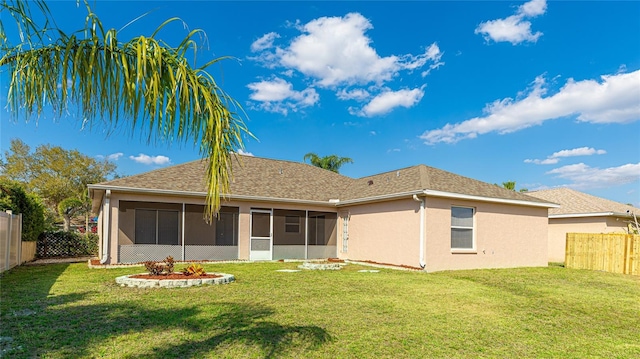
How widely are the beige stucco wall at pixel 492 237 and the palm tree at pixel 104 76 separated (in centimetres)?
1168

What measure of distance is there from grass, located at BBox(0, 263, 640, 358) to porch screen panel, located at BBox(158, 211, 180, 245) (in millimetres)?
6438

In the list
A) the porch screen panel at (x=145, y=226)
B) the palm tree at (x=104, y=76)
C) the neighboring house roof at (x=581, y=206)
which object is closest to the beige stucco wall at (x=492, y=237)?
the neighboring house roof at (x=581, y=206)

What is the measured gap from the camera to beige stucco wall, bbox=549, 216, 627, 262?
1894cm

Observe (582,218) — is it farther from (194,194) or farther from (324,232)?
(194,194)

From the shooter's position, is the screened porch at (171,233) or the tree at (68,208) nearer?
the screened porch at (171,233)

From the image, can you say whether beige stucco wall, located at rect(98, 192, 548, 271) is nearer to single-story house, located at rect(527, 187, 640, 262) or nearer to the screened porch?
the screened porch

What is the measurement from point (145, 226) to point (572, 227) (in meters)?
20.6

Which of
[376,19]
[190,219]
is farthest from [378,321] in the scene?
[376,19]

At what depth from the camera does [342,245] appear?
18016mm

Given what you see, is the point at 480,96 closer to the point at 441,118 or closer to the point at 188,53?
the point at 441,118

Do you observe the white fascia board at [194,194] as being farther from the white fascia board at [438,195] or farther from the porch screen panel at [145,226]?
the porch screen panel at [145,226]

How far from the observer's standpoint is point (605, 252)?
15.2 metres

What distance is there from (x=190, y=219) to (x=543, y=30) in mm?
17859

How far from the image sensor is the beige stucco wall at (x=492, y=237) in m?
13.7
